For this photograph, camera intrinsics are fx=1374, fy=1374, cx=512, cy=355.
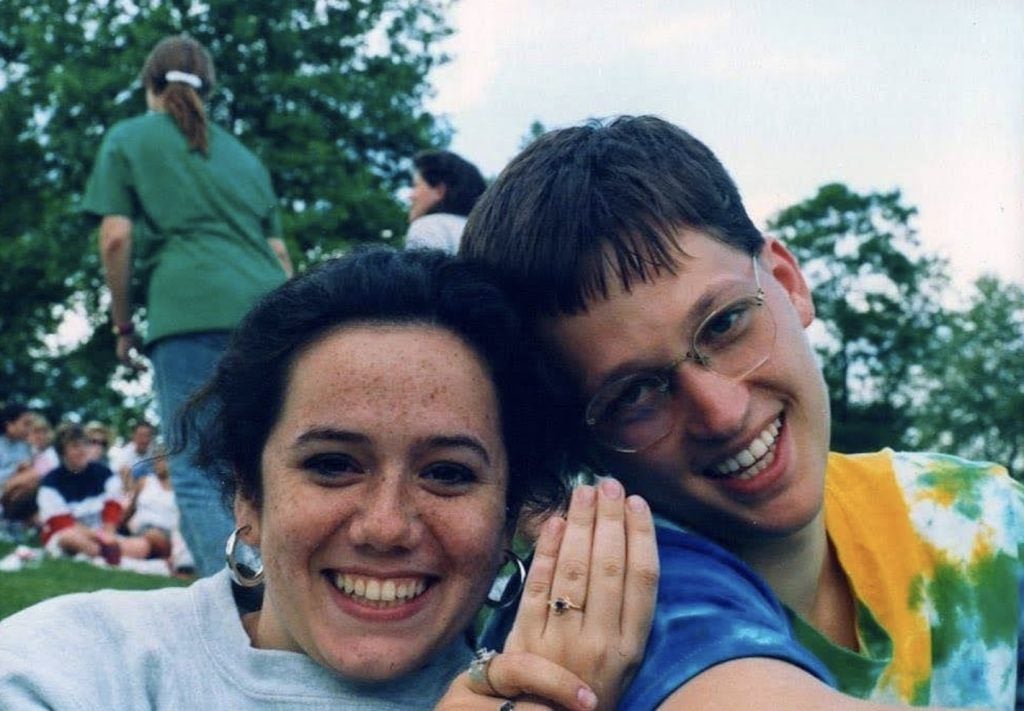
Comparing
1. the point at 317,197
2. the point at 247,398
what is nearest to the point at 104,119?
the point at 317,197

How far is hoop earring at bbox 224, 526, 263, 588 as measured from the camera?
2.65 m

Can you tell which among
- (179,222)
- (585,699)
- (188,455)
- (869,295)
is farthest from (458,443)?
(869,295)

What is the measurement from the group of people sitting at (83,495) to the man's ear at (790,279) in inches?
376

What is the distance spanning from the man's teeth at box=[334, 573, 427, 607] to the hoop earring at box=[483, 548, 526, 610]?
0.58 feet

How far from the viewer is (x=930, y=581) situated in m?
2.46

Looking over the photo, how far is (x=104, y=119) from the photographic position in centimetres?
2211

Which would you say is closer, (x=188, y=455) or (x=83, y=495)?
Result: (x=188, y=455)

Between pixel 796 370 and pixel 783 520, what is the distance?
0.88 ft

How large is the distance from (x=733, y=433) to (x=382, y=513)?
608mm

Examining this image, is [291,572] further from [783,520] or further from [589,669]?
[783,520]

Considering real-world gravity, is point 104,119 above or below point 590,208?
above

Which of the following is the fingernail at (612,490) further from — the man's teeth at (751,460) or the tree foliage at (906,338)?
the tree foliage at (906,338)

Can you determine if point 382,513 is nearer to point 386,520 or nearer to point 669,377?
point 386,520

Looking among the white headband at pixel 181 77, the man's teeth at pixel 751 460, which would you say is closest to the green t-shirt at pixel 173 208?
the white headband at pixel 181 77
